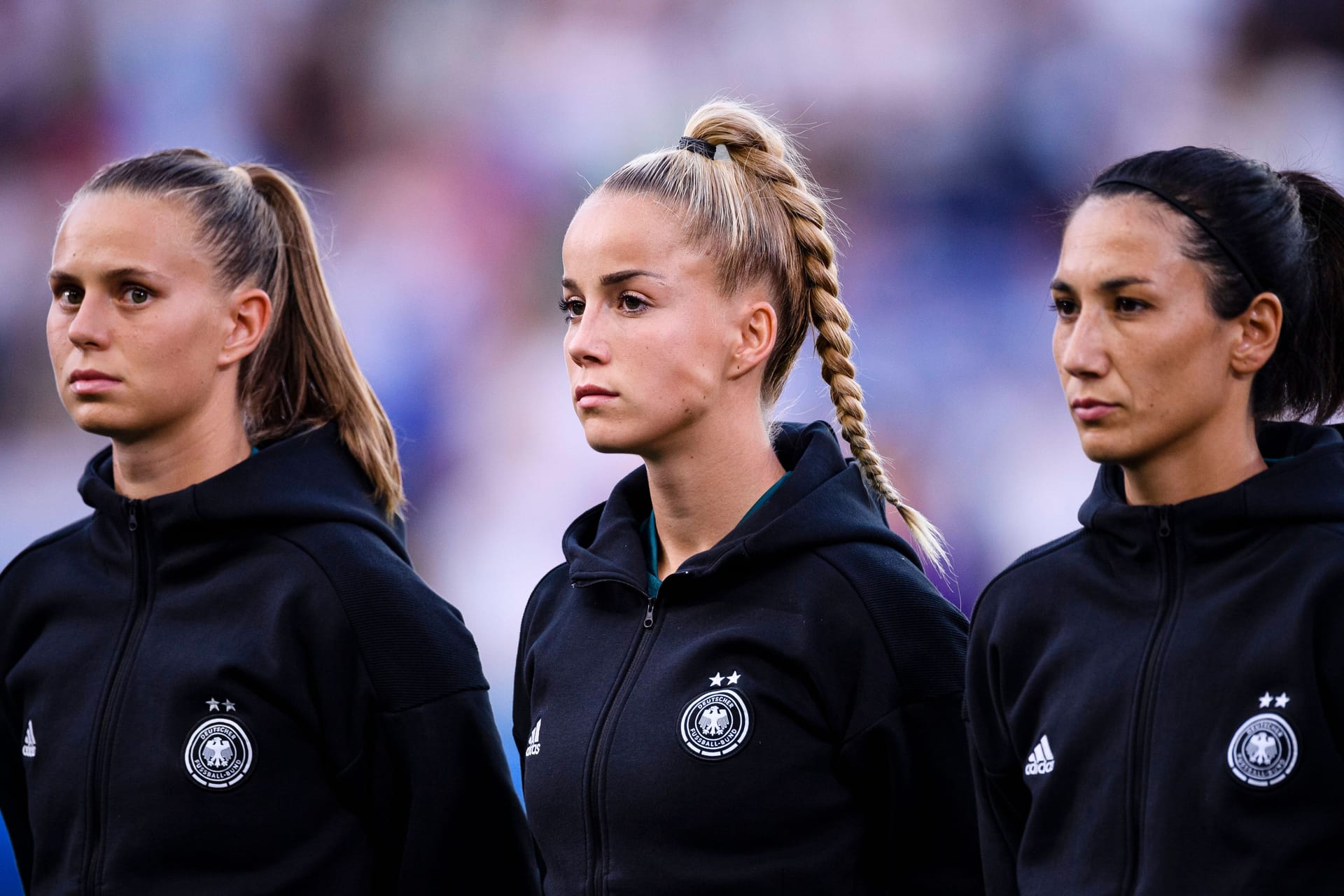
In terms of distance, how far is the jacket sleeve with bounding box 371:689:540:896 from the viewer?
2.55m

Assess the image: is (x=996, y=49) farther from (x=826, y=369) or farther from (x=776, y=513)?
(x=776, y=513)

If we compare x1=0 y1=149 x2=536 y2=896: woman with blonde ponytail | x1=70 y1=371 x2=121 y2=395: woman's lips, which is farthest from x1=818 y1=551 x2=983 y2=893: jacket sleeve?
x1=70 y1=371 x2=121 y2=395: woman's lips

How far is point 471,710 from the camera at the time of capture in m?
2.66

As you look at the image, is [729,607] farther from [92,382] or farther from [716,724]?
[92,382]

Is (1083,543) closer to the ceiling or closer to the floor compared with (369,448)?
closer to the floor

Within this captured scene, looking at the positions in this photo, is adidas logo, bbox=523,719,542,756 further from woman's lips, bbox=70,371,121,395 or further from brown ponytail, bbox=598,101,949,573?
woman's lips, bbox=70,371,121,395

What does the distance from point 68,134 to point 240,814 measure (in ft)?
10.5

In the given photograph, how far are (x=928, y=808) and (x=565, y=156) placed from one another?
310 centimetres

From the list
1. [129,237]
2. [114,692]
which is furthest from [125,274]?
[114,692]

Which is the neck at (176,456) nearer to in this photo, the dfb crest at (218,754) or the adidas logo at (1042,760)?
the dfb crest at (218,754)

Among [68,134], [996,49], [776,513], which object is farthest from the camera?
[68,134]

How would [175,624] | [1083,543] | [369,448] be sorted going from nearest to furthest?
1. [1083,543]
2. [175,624]
3. [369,448]

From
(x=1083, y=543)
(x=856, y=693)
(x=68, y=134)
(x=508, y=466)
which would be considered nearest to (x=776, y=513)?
(x=856, y=693)

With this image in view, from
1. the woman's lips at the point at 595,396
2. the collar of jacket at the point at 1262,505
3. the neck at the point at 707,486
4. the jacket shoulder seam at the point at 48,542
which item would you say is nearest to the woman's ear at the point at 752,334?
the neck at the point at 707,486
